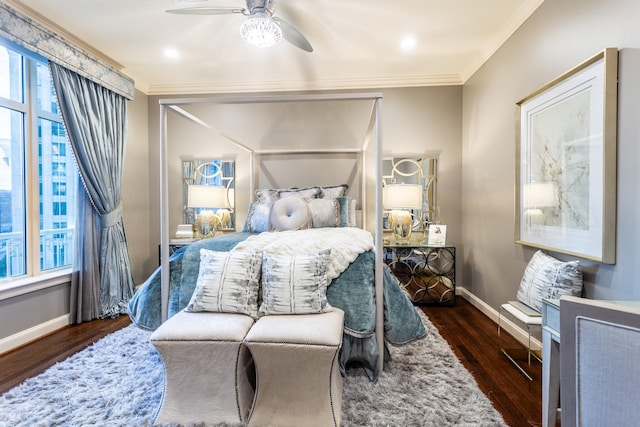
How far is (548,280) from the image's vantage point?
1.79 m

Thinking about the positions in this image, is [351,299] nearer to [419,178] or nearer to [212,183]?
[419,178]

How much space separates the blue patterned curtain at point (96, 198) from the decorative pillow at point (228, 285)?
71.7 inches

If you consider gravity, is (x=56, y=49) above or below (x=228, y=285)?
above

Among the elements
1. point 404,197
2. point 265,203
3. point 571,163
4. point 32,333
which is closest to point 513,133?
point 571,163

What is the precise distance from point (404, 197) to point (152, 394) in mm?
2680

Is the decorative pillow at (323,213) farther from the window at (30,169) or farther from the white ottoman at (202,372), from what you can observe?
the window at (30,169)

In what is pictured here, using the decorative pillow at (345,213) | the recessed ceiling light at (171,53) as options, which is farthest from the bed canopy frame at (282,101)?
the recessed ceiling light at (171,53)

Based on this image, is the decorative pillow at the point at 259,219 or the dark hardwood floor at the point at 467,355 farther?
the decorative pillow at the point at 259,219

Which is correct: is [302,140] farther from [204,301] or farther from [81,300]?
[81,300]

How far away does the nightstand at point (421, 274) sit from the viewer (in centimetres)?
322

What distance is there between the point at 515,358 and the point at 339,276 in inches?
55.9

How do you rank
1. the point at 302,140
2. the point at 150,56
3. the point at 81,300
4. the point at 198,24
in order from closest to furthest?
1. the point at 198,24
2. the point at 81,300
3. the point at 150,56
4. the point at 302,140

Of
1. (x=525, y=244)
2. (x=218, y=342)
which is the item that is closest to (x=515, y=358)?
(x=525, y=244)

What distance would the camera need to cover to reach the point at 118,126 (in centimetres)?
314
